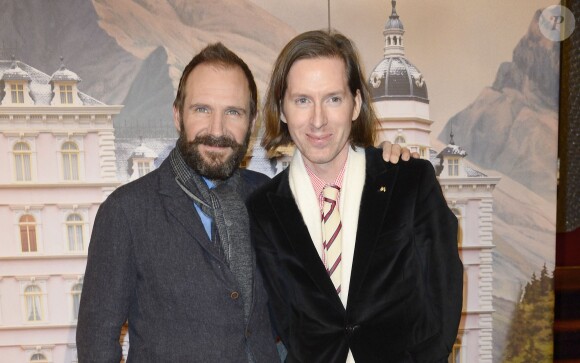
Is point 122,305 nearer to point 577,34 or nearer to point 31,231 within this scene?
point 31,231

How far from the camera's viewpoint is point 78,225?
3.31 meters

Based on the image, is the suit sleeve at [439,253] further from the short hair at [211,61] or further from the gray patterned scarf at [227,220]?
the short hair at [211,61]

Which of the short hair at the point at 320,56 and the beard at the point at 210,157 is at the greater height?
the short hair at the point at 320,56

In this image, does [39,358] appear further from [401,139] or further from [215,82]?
[401,139]

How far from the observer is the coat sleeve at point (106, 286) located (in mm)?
1877

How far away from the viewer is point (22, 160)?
3.22 metres

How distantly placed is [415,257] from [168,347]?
0.94 m

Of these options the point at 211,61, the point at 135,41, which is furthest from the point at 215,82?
the point at 135,41

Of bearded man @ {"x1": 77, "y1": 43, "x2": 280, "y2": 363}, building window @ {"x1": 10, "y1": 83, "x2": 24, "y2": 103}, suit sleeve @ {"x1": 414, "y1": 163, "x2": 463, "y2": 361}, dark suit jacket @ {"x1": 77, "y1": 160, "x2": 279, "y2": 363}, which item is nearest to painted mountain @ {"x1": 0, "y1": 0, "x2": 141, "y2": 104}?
building window @ {"x1": 10, "y1": 83, "x2": 24, "y2": 103}

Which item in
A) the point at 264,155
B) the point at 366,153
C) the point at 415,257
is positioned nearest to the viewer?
the point at 415,257

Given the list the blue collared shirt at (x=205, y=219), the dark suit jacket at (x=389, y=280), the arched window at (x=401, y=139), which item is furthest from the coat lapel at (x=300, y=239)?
the arched window at (x=401, y=139)

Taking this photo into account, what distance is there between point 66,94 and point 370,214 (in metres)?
2.17

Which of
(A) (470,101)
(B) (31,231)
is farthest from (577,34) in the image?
(B) (31,231)

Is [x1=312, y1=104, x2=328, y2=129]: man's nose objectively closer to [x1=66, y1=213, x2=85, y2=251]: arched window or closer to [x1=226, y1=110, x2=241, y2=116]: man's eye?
[x1=226, y1=110, x2=241, y2=116]: man's eye
